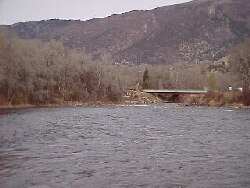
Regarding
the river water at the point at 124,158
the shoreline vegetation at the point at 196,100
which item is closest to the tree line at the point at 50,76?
the shoreline vegetation at the point at 196,100

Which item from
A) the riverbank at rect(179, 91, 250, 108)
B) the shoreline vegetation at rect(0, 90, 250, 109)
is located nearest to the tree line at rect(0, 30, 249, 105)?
the shoreline vegetation at rect(0, 90, 250, 109)

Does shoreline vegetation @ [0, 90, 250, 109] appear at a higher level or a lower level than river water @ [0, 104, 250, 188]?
higher

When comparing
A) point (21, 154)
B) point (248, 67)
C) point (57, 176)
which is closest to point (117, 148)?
point (21, 154)

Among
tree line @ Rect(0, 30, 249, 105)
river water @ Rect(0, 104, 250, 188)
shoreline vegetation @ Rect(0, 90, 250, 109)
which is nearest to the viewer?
river water @ Rect(0, 104, 250, 188)

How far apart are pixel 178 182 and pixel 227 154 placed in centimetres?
770

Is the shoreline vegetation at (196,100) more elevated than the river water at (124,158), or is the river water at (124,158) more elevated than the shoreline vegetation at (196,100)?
the shoreline vegetation at (196,100)

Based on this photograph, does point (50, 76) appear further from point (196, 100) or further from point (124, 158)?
point (124, 158)

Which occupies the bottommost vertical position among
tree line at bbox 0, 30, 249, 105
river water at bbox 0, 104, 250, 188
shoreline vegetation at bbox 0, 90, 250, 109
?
river water at bbox 0, 104, 250, 188

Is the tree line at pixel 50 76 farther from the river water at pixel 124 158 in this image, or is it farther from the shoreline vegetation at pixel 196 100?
the river water at pixel 124 158

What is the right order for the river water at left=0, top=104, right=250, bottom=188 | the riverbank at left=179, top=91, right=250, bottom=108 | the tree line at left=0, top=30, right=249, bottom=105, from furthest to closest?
the tree line at left=0, top=30, right=249, bottom=105 < the riverbank at left=179, top=91, right=250, bottom=108 < the river water at left=0, top=104, right=250, bottom=188

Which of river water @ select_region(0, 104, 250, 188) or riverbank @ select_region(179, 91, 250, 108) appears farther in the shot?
riverbank @ select_region(179, 91, 250, 108)

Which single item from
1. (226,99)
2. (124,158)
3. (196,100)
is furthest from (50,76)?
(124,158)

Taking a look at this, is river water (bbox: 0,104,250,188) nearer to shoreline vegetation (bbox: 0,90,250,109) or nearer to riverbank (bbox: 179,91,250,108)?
riverbank (bbox: 179,91,250,108)

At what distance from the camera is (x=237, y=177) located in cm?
1762
